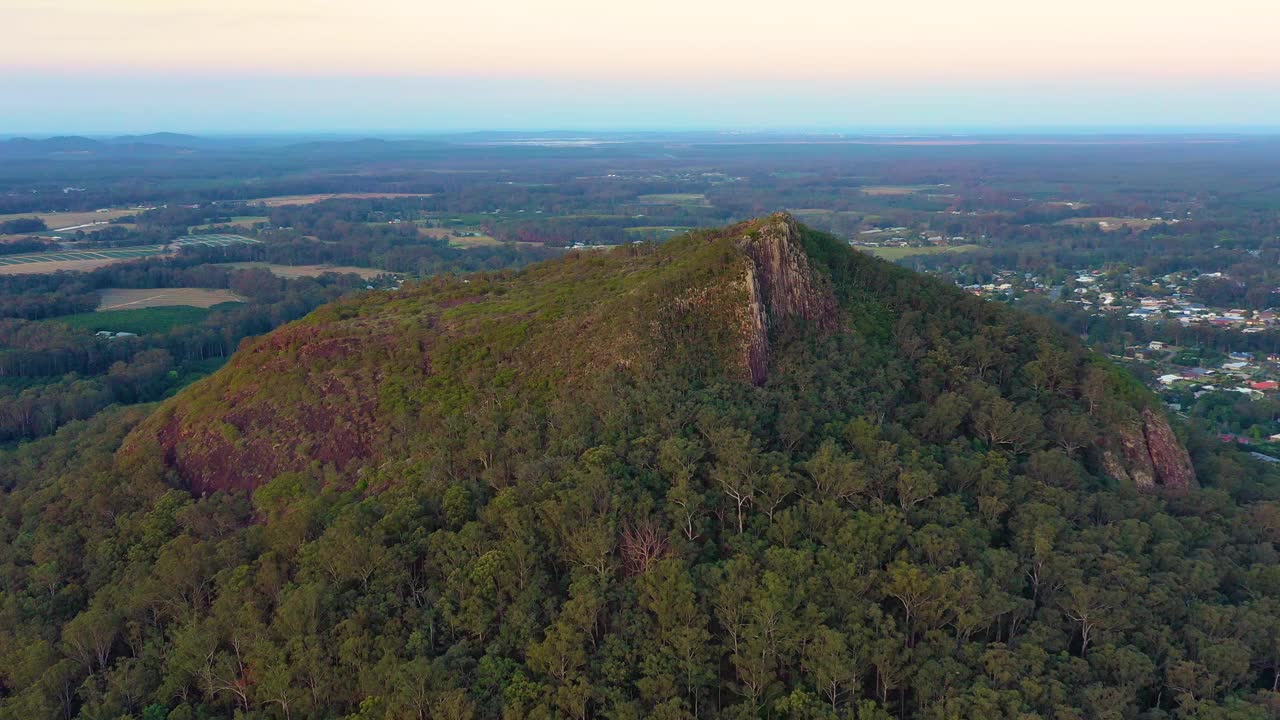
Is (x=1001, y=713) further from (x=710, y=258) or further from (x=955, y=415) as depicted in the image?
(x=710, y=258)

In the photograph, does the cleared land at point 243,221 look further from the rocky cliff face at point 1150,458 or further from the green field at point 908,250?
the rocky cliff face at point 1150,458

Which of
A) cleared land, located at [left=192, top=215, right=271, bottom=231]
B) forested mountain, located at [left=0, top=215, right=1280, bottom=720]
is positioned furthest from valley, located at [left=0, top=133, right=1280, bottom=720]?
cleared land, located at [left=192, top=215, right=271, bottom=231]

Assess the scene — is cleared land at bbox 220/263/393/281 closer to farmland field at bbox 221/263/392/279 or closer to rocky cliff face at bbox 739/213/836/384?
farmland field at bbox 221/263/392/279

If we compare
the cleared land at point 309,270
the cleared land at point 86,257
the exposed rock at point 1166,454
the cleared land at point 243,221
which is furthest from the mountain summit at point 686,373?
the cleared land at point 243,221

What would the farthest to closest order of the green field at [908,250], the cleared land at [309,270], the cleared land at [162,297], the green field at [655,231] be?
1. the green field at [655,231]
2. the green field at [908,250]
3. the cleared land at [309,270]
4. the cleared land at [162,297]

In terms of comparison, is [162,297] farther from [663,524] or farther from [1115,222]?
[1115,222]

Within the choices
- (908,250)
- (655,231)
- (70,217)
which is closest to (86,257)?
(70,217)

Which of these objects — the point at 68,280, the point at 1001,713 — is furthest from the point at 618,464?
the point at 68,280
